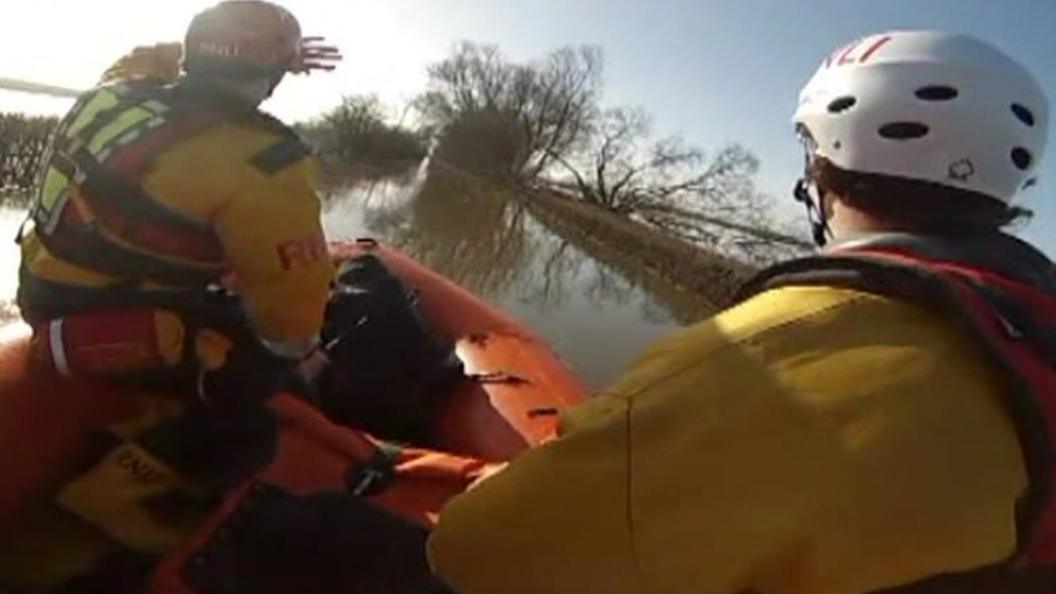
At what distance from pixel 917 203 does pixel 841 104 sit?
0.18 meters

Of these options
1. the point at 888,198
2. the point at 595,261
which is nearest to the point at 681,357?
the point at 888,198

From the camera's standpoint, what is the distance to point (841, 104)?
49.9 inches

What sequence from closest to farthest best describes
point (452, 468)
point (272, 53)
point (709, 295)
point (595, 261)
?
point (272, 53) → point (452, 468) → point (709, 295) → point (595, 261)

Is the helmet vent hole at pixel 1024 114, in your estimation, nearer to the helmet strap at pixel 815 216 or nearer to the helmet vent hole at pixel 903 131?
the helmet vent hole at pixel 903 131

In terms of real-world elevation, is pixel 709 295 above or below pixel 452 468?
below

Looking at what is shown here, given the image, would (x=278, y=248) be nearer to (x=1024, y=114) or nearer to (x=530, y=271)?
(x=1024, y=114)

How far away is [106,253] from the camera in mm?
1955

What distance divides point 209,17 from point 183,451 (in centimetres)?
81

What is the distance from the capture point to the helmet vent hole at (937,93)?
3.97 feet

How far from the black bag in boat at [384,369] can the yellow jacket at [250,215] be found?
137 cm

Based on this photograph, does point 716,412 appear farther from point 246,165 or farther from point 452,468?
point 452,468

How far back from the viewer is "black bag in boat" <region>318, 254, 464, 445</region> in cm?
340

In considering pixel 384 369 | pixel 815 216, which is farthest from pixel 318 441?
pixel 815 216

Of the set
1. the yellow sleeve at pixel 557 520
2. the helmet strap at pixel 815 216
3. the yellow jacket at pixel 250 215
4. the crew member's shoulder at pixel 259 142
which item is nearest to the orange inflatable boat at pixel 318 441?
the yellow jacket at pixel 250 215
